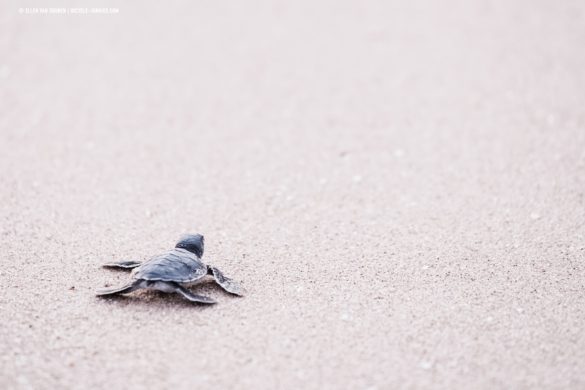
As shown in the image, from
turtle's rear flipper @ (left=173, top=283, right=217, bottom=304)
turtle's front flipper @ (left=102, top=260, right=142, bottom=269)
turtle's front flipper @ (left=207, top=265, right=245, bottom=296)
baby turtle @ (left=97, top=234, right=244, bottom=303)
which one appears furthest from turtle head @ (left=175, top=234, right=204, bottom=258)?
turtle's rear flipper @ (left=173, top=283, right=217, bottom=304)

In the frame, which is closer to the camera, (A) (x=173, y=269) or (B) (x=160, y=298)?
(A) (x=173, y=269)

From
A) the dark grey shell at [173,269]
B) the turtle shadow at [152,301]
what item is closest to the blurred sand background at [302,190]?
the turtle shadow at [152,301]

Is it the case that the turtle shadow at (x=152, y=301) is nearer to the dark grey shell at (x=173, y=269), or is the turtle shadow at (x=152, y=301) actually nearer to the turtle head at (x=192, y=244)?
the dark grey shell at (x=173, y=269)

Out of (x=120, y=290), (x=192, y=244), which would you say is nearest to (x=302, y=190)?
(x=192, y=244)

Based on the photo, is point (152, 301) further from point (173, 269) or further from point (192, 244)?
point (192, 244)

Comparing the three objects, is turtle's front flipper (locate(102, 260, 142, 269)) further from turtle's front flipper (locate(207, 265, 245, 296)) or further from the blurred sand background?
turtle's front flipper (locate(207, 265, 245, 296))

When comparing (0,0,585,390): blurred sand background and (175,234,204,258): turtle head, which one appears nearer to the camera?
(0,0,585,390): blurred sand background

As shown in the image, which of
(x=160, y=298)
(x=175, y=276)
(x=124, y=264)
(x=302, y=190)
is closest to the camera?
(x=175, y=276)

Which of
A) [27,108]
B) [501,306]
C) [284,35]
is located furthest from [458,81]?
[27,108]
